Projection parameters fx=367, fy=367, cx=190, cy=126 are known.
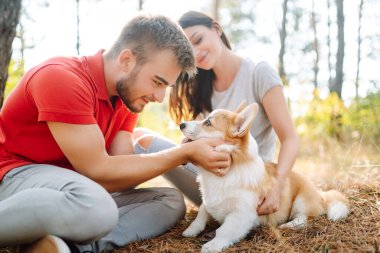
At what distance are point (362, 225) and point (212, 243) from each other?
0.96 m

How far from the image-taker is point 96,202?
1.86 m

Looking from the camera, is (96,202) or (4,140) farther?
(4,140)

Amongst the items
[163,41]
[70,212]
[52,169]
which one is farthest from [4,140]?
[163,41]

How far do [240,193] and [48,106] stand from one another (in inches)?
49.9

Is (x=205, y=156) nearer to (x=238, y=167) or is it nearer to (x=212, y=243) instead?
(x=238, y=167)

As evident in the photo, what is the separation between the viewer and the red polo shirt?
193cm

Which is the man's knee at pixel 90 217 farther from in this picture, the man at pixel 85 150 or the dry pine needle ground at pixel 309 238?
the dry pine needle ground at pixel 309 238

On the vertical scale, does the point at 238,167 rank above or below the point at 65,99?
below

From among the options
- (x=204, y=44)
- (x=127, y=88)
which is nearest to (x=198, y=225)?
(x=127, y=88)

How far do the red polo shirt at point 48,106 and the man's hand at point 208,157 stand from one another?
0.61 m

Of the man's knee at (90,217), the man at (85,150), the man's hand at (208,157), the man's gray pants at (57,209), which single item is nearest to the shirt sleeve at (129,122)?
the man at (85,150)

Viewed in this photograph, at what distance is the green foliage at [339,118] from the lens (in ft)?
19.7

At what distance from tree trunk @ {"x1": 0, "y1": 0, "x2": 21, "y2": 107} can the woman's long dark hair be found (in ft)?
4.45

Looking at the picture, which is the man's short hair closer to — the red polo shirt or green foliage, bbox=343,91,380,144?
the red polo shirt
